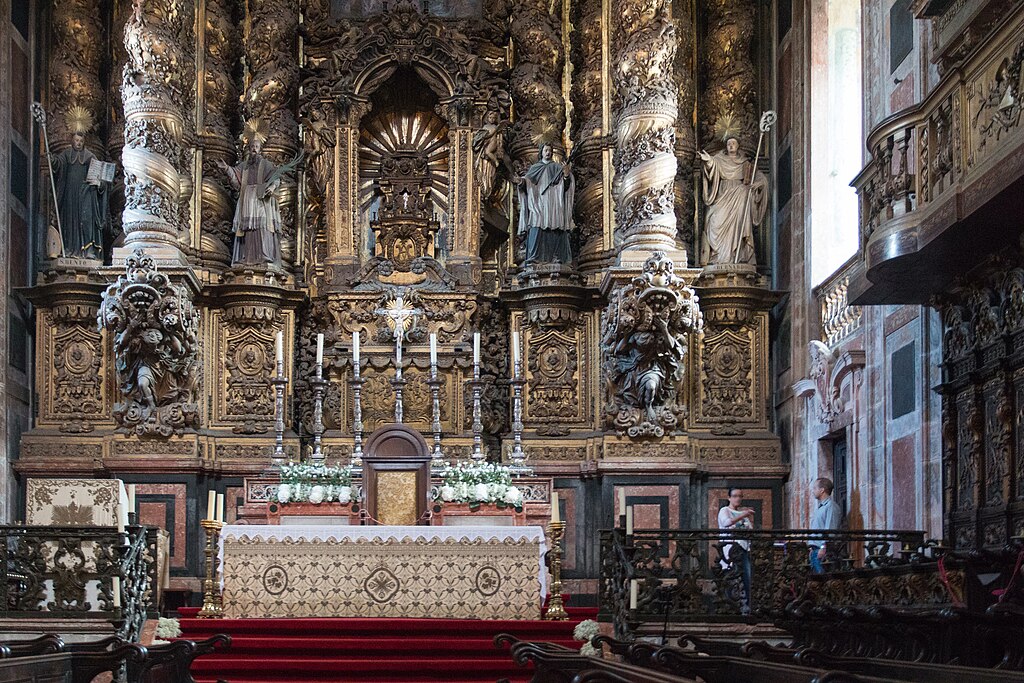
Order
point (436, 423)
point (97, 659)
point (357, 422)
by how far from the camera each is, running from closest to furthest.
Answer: point (97, 659)
point (357, 422)
point (436, 423)

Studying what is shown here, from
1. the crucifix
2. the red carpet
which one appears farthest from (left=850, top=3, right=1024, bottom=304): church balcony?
the crucifix

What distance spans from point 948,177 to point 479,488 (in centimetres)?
582

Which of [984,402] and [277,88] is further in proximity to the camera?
[277,88]

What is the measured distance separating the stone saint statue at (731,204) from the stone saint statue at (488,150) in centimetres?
269

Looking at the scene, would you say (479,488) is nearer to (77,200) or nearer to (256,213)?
(256,213)

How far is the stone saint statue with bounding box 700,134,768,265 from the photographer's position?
757 inches

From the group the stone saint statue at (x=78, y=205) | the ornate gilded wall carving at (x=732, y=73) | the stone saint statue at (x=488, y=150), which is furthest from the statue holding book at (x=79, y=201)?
the ornate gilded wall carving at (x=732, y=73)

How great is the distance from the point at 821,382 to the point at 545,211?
4251 millimetres

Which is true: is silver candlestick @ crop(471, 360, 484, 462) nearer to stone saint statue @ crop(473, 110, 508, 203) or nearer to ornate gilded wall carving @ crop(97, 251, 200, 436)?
stone saint statue @ crop(473, 110, 508, 203)

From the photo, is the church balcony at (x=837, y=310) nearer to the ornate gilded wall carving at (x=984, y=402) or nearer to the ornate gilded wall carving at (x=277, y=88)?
the ornate gilded wall carving at (x=984, y=402)

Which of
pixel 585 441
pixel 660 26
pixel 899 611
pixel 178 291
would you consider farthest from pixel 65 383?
pixel 899 611

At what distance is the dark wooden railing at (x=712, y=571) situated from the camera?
1344 centimetres

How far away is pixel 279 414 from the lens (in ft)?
57.9

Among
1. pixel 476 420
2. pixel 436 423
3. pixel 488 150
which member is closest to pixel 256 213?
pixel 488 150
